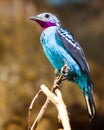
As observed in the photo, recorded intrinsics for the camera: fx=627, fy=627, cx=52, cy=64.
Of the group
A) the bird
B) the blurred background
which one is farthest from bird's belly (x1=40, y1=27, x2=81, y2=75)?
the blurred background

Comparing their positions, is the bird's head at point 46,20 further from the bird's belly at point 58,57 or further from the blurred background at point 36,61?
the blurred background at point 36,61

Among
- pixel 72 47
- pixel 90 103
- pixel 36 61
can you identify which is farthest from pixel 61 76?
pixel 36 61

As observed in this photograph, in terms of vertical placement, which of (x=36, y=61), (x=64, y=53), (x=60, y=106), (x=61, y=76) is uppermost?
(x=36, y=61)

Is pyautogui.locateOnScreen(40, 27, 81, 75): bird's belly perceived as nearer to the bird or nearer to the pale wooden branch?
the bird

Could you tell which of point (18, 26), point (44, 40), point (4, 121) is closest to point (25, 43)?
point (18, 26)

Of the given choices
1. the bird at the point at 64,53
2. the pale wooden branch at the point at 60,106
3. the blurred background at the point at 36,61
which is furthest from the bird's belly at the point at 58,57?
the blurred background at the point at 36,61

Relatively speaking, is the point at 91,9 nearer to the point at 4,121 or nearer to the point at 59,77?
the point at 4,121

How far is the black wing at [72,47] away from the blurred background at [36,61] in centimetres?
244

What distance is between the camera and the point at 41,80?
457 centimetres

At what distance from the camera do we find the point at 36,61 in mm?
4863

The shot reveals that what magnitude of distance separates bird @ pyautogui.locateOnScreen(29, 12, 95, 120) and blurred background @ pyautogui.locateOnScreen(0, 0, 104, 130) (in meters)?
2.47

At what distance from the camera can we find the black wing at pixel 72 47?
1.54 metres

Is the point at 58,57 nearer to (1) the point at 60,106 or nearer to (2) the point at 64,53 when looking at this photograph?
(2) the point at 64,53

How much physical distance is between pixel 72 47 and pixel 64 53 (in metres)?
0.05
